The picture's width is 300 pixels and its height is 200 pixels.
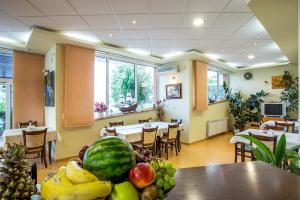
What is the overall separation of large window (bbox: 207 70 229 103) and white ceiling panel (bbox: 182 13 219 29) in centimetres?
452

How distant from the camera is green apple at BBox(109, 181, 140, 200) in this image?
2.02 feet

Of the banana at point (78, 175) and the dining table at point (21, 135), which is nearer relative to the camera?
the banana at point (78, 175)

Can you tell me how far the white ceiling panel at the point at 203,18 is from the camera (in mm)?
3236

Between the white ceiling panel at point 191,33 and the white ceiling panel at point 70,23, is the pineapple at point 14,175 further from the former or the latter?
the white ceiling panel at point 191,33

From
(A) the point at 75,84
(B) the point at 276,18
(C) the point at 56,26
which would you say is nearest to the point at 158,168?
(B) the point at 276,18

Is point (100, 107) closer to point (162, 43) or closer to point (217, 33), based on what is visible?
point (162, 43)

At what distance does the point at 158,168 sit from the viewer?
2.32 feet

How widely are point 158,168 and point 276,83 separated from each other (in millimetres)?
8863

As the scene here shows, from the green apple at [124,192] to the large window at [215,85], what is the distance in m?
7.57

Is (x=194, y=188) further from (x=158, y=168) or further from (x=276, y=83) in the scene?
(x=276, y=83)

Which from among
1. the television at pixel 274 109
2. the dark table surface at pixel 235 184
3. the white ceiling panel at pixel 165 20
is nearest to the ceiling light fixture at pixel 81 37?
the white ceiling panel at pixel 165 20

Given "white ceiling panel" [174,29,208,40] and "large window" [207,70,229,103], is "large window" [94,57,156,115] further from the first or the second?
"large window" [207,70,229,103]

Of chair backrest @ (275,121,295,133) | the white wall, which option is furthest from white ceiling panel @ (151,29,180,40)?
the white wall

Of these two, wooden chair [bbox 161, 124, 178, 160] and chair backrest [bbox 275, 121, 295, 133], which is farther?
wooden chair [bbox 161, 124, 178, 160]
